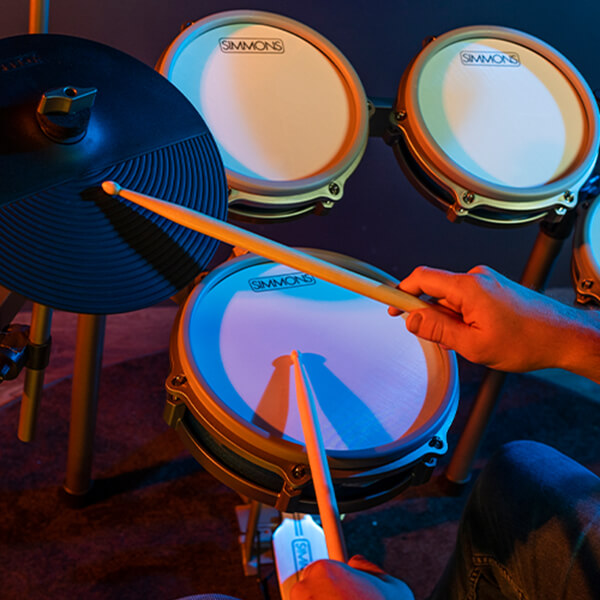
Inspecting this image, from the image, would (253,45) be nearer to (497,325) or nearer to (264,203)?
(264,203)

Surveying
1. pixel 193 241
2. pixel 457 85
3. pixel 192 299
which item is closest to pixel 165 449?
pixel 192 299

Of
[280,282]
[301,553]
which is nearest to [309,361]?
[280,282]

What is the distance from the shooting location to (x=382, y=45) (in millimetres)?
1591

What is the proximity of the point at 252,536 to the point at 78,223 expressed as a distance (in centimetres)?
88

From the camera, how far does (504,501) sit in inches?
38.6

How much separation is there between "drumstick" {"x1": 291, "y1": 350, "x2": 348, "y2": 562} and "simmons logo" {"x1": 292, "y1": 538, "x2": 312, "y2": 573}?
53cm

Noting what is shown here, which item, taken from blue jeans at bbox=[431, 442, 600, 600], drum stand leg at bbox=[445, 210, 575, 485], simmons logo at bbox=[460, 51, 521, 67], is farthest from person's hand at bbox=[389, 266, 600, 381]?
simmons logo at bbox=[460, 51, 521, 67]

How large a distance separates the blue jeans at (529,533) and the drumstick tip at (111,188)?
0.71 m

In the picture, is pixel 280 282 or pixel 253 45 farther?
pixel 253 45

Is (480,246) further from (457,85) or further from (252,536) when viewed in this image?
(252,536)

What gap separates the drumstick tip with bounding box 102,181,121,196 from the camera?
723 millimetres

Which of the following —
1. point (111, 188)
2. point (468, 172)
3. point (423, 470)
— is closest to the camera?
point (111, 188)

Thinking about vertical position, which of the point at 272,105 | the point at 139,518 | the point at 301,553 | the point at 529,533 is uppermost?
the point at 272,105

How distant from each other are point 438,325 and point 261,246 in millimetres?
228
